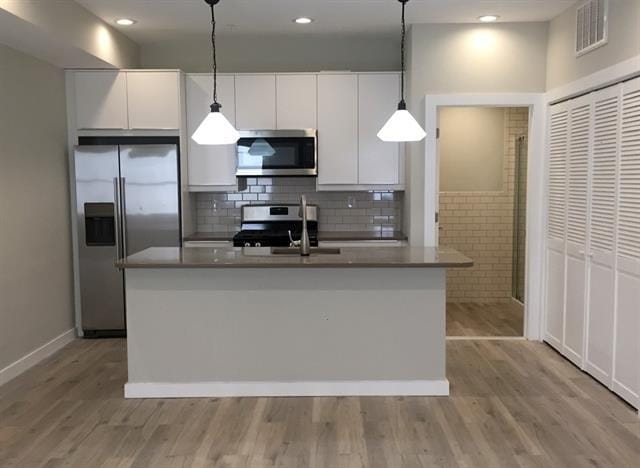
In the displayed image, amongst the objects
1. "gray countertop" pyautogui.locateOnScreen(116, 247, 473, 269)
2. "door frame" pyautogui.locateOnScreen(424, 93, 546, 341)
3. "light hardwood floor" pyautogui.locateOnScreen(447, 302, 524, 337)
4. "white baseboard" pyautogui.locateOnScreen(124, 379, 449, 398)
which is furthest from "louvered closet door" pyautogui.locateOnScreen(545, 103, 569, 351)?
"white baseboard" pyautogui.locateOnScreen(124, 379, 449, 398)

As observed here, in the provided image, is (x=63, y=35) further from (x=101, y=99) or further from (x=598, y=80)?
(x=598, y=80)

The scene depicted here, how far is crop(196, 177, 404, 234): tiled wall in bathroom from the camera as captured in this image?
5.88 metres

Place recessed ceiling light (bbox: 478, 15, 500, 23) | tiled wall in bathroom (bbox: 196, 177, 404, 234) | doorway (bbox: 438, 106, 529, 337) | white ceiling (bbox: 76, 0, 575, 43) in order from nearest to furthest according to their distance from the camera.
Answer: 1. white ceiling (bbox: 76, 0, 575, 43)
2. recessed ceiling light (bbox: 478, 15, 500, 23)
3. tiled wall in bathroom (bbox: 196, 177, 404, 234)
4. doorway (bbox: 438, 106, 529, 337)

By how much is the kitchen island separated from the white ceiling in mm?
1955

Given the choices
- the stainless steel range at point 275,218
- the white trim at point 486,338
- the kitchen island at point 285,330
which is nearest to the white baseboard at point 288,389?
the kitchen island at point 285,330

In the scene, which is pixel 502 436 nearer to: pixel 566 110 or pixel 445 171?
pixel 566 110

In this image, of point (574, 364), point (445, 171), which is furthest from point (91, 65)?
point (574, 364)

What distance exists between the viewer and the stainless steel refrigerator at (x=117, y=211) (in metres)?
5.13

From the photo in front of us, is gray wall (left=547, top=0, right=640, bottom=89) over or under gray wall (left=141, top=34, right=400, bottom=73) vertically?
under

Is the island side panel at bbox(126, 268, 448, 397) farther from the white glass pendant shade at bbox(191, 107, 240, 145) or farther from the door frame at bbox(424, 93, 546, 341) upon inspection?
the door frame at bbox(424, 93, 546, 341)

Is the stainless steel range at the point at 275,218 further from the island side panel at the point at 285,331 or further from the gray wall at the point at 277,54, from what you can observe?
the island side panel at the point at 285,331

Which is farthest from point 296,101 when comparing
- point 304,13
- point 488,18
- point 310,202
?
point 488,18

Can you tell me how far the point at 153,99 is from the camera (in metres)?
5.24

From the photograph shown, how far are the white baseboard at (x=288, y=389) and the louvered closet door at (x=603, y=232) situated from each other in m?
1.10
